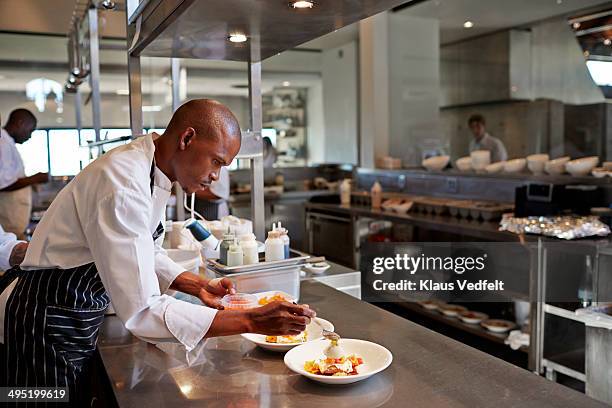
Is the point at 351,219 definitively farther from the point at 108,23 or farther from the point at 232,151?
the point at 232,151

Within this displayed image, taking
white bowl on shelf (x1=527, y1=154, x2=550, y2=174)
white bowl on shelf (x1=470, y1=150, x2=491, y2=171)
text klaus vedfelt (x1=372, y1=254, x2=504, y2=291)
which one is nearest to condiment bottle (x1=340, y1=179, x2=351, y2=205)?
text klaus vedfelt (x1=372, y1=254, x2=504, y2=291)

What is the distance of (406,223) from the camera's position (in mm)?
4812

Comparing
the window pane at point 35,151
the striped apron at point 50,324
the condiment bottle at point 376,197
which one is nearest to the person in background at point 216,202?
the condiment bottle at point 376,197

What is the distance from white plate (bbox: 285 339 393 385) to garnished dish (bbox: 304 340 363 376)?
17 millimetres

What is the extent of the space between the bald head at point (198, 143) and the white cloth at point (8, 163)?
3.78 metres

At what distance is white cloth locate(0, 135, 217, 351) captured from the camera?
139cm

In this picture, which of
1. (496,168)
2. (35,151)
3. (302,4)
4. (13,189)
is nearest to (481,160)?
(496,168)

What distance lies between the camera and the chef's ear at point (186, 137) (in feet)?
5.04

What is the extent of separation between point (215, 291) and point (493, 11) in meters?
5.90

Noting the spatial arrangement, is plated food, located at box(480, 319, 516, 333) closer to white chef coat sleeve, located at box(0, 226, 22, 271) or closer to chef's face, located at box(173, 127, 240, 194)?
chef's face, located at box(173, 127, 240, 194)

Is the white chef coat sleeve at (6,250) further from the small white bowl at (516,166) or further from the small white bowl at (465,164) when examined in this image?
the small white bowl at (465,164)

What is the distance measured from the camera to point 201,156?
5.09 ft

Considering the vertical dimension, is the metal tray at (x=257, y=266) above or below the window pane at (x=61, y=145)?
below

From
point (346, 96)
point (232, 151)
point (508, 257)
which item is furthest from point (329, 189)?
point (232, 151)
